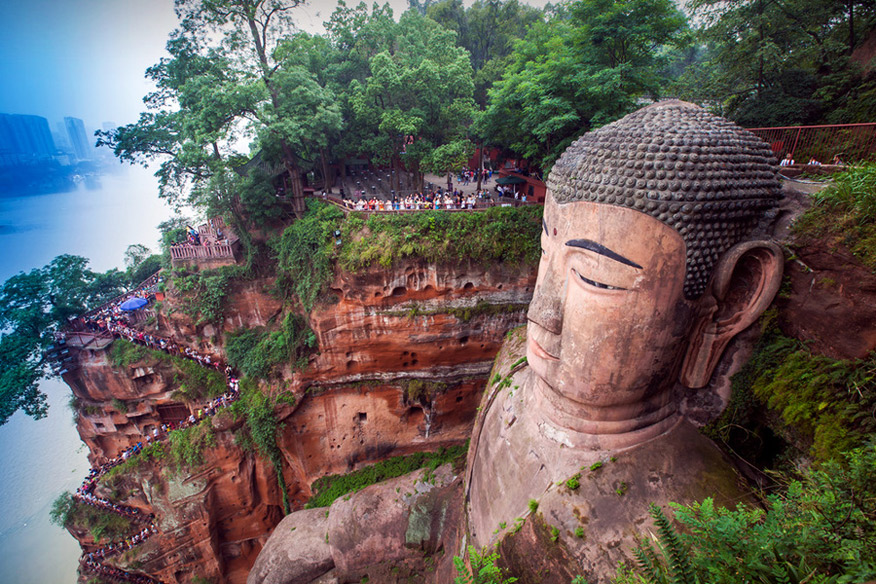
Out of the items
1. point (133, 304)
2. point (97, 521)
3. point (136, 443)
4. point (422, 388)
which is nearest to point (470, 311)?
point (422, 388)

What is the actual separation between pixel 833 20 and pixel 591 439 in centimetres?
1370

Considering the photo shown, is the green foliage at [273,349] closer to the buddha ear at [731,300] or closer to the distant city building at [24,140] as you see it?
the buddha ear at [731,300]

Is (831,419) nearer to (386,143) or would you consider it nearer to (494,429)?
(494,429)

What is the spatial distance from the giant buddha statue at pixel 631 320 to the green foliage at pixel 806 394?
0.34 m

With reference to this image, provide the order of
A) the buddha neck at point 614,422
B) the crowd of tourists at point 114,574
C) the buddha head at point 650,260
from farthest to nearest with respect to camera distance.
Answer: the crowd of tourists at point 114,574, the buddha neck at point 614,422, the buddha head at point 650,260

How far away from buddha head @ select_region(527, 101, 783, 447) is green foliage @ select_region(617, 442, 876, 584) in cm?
174

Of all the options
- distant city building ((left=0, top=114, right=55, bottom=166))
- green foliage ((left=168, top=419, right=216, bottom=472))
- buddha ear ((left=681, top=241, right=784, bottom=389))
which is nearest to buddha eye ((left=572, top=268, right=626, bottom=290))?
buddha ear ((left=681, top=241, right=784, bottom=389))

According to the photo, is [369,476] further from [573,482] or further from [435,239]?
[573,482]

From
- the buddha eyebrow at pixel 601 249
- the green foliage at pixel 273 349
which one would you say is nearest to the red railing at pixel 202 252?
the green foliage at pixel 273 349

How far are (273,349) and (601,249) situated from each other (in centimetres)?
1228

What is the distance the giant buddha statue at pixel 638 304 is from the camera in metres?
4.33

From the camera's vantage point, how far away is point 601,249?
14.7 feet

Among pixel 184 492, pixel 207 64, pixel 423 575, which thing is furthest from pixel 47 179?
pixel 423 575

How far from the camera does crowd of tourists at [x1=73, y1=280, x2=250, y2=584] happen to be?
14.3m
